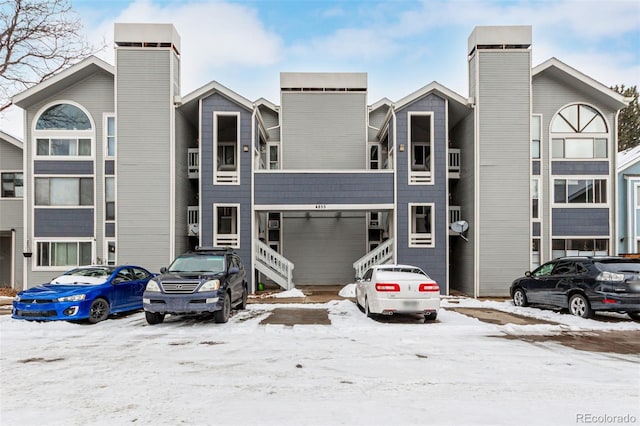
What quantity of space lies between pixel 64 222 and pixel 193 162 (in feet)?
20.2

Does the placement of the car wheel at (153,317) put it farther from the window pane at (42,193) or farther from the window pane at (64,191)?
the window pane at (42,193)

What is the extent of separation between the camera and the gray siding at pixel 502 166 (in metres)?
17.4

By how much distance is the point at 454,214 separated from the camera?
19.4 metres

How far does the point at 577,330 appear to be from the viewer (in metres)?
9.59

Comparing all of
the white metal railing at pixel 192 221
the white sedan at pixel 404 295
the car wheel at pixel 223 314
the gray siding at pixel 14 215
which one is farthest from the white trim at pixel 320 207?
the gray siding at pixel 14 215

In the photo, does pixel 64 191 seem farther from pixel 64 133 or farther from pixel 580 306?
pixel 580 306

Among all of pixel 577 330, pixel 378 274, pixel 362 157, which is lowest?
pixel 577 330

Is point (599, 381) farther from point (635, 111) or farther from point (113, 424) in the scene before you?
point (635, 111)

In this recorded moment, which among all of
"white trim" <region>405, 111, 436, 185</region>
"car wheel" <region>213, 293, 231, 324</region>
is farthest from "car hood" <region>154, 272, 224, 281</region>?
"white trim" <region>405, 111, 436, 185</region>

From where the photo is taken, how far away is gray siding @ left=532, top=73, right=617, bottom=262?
60.0ft

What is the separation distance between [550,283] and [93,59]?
766 inches

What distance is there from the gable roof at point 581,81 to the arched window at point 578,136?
0.73m

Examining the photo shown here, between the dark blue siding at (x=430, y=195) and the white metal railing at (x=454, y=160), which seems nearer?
the dark blue siding at (x=430, y=195)

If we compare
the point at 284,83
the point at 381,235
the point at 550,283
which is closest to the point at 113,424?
the point at 550,283
